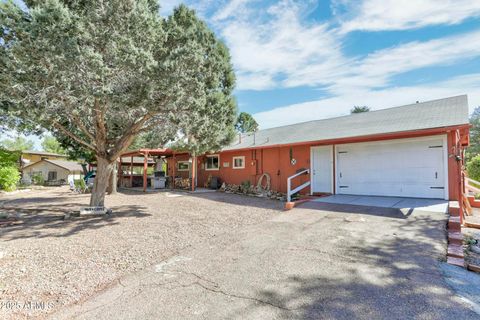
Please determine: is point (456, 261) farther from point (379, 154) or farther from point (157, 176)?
point (157, 176)

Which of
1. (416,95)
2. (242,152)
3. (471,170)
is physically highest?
(416,95)

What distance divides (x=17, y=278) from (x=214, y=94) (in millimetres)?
6645

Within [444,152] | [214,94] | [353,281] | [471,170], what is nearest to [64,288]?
[353,281]

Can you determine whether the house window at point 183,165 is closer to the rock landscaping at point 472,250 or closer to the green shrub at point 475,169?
Result: the rock landscaping at point 472,250

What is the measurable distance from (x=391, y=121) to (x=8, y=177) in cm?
2147

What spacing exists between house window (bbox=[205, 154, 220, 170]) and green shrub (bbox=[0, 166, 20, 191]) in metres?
12.2

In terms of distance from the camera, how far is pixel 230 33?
920 centimetres

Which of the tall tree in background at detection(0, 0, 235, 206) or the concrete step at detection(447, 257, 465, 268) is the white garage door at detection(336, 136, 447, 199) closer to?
the concrete step at detection(447, 257, 465, 268)

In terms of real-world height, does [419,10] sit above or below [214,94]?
above

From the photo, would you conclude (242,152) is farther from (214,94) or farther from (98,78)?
(98,78)

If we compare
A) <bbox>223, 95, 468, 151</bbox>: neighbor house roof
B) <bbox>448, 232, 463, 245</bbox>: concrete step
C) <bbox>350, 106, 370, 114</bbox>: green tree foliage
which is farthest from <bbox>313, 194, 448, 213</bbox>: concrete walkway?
<bbox>350, 106, 370, 114</bbox>: green tree foliage

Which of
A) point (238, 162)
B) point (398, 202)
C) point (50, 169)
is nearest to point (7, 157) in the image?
point (50, 169)

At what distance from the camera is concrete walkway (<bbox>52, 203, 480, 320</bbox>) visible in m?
2.60

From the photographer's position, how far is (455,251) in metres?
3.86
